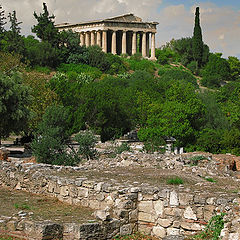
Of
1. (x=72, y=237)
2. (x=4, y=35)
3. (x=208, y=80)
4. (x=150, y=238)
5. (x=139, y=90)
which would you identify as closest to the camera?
(x=72, y=237)

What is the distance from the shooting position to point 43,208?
42.6 ft

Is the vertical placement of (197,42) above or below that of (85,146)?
above

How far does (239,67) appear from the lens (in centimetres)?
11406

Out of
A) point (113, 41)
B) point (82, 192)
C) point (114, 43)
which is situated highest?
point (113, 41)

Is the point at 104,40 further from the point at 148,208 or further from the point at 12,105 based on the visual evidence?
the point at 148,208

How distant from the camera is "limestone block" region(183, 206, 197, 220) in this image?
11102 millimetres

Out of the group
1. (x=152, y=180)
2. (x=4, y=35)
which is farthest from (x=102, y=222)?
(x=4, y=35)

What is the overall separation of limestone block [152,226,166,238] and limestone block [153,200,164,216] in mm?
352

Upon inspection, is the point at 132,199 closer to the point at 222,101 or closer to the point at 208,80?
the point at 222,101

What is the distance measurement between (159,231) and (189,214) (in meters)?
0.95

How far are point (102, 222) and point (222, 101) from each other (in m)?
60.5

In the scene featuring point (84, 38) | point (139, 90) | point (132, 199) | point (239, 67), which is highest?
Result: point (84, 38)

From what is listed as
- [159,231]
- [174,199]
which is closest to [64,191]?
[159,231]

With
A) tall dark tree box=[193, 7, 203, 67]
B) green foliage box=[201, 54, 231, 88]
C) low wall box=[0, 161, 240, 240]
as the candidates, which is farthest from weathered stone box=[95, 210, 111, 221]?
green foliage box=[201, 54, 231, 88]
